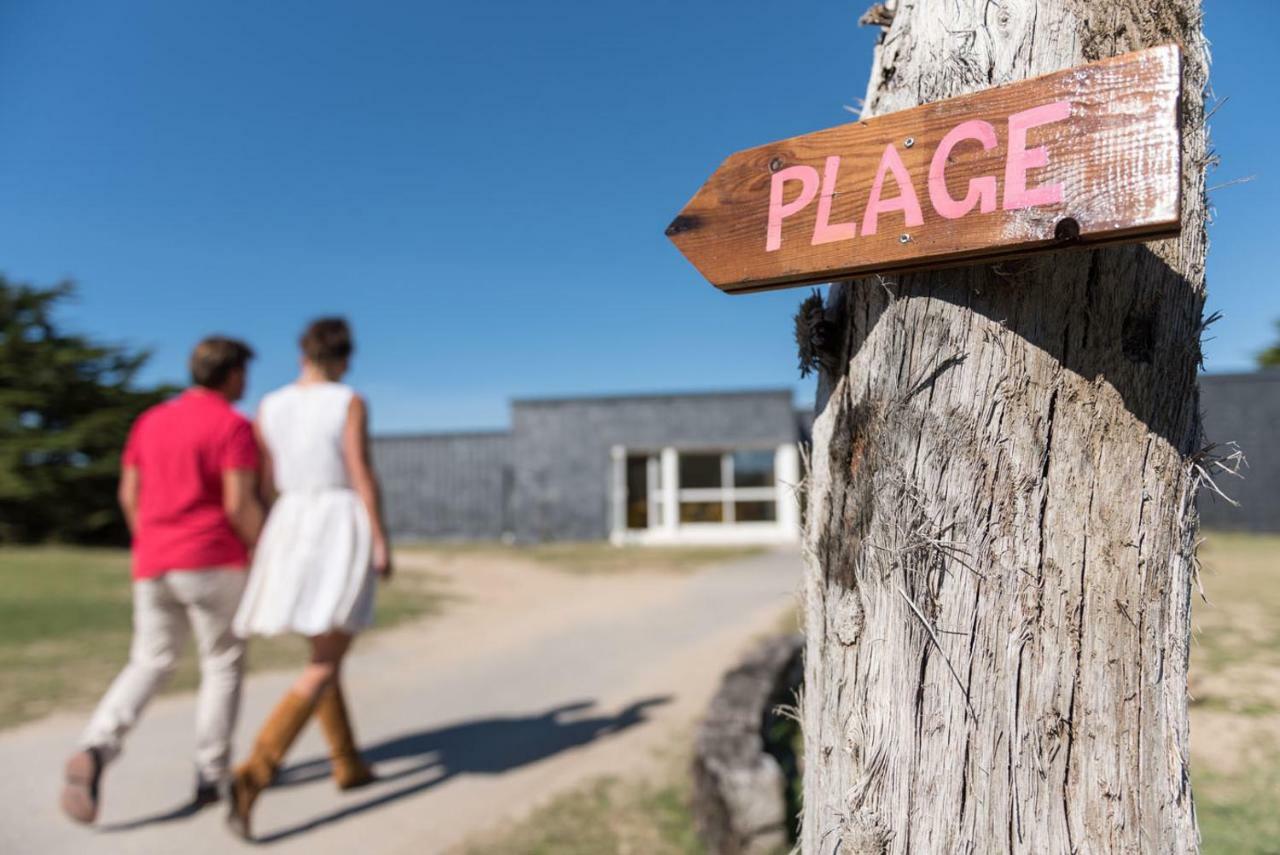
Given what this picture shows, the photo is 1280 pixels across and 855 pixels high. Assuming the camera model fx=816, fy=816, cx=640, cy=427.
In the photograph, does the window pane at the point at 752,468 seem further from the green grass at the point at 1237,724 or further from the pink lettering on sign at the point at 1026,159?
the pink lettering on sign at the point at 1026,159

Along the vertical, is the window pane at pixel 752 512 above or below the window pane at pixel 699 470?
below

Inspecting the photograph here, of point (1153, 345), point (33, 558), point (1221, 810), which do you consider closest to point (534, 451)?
point (33, 558)

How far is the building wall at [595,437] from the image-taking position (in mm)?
20906

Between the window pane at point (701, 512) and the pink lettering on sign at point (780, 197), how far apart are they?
64.6ft

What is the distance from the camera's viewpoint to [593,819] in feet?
11.0

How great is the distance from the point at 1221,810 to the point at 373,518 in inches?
136

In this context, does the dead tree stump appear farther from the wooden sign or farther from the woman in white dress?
the woman in white dress

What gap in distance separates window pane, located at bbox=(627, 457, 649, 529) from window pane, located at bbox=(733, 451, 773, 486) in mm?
2353

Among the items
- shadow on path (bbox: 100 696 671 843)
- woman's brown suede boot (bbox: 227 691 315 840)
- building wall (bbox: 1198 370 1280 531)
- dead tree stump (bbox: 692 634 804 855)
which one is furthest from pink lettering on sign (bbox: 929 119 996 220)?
building wall (bbox: 1198 370 1280 531)

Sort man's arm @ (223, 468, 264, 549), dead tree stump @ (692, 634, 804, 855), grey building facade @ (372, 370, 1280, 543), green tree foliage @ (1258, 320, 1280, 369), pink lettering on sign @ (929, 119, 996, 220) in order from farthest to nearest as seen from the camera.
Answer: green tree foliage @ (1258, 320, 1280, 369) → grey building facade @ (372, 370, 1280, 543) → man's arm @ (223, 468, 264, 549) → dead tree stump @ (692, 634, 804, 855) → pink lettering on sign @ (929, 119, 996, 220)

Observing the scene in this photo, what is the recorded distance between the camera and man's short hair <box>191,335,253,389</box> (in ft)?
11.2

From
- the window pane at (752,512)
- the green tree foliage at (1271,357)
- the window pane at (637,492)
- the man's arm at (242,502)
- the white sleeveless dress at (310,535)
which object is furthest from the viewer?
the green tree foliage at (1271,357)

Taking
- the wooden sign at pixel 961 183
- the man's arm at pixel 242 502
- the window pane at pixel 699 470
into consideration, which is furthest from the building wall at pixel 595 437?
the wooden sign at pixel 961 183

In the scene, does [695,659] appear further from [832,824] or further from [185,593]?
[832,824]
